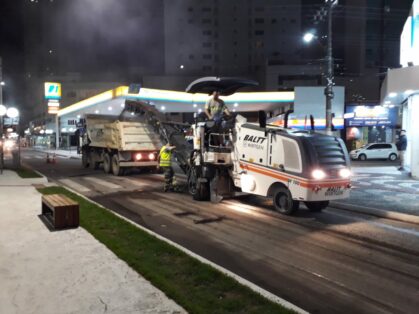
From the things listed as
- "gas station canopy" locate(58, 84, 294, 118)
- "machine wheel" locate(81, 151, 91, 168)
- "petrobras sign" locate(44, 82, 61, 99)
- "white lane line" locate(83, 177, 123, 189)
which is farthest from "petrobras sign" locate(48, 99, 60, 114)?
"white lane line" locate(83, 177, 123, 189)

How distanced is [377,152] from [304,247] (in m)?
26.6

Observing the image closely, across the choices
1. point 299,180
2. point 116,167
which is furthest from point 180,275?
point 116,167

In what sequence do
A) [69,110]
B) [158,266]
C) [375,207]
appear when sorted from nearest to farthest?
[158,266] → [375,207] → [69,110]

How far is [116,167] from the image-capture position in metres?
18.5

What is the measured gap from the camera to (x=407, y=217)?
372 inches

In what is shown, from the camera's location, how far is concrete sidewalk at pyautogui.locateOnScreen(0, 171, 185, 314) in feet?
14.7

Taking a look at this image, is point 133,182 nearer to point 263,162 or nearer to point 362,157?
point 263,162

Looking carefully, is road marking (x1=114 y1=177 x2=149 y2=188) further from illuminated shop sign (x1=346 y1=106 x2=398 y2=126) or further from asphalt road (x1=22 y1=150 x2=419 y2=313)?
illuminated shop sign (x1=346 y1=106 x2=398 y2=126)

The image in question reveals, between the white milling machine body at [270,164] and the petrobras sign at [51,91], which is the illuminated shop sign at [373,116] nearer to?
the white milling machine body at [270,164]

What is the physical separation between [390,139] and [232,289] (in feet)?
122

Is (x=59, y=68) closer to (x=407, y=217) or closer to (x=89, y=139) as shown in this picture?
(x=89, y=139)

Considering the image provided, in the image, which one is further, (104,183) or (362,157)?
(362,157)

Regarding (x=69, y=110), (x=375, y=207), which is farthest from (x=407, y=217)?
(x=69, y=110)

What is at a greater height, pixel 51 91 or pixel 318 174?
pixel 51 91
